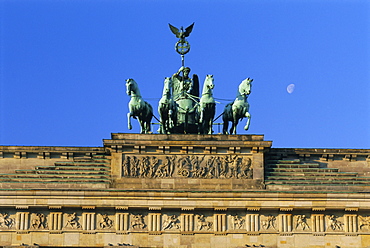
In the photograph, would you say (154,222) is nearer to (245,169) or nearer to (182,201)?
(182,201)

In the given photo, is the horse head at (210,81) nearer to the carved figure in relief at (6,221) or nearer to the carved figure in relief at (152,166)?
the carved figure in relief at (152,166)

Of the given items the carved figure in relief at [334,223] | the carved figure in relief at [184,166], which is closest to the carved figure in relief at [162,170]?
the carved figure in relief at [184,166]

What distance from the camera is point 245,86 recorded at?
65.9 metres

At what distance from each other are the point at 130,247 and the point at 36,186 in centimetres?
509

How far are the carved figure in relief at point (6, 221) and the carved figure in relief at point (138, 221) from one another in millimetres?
5302

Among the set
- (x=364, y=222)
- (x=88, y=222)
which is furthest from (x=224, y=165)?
(x=364, y=222)

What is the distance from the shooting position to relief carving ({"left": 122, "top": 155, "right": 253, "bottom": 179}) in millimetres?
63531

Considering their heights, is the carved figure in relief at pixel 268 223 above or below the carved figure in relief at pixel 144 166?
below

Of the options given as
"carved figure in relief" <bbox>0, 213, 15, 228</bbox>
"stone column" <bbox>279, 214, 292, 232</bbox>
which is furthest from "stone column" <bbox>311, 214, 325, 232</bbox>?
"carved figure in relief" <bbox>0, 213, 15, 228</bbox>

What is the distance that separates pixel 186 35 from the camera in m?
71.5

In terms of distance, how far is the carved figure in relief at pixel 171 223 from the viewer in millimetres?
62625

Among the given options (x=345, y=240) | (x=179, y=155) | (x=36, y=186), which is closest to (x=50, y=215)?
(x=36, y=186)

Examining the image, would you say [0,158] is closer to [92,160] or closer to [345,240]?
[92,160]

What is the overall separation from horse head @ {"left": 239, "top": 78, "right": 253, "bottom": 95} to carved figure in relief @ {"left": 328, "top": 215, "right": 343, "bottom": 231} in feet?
23.5
